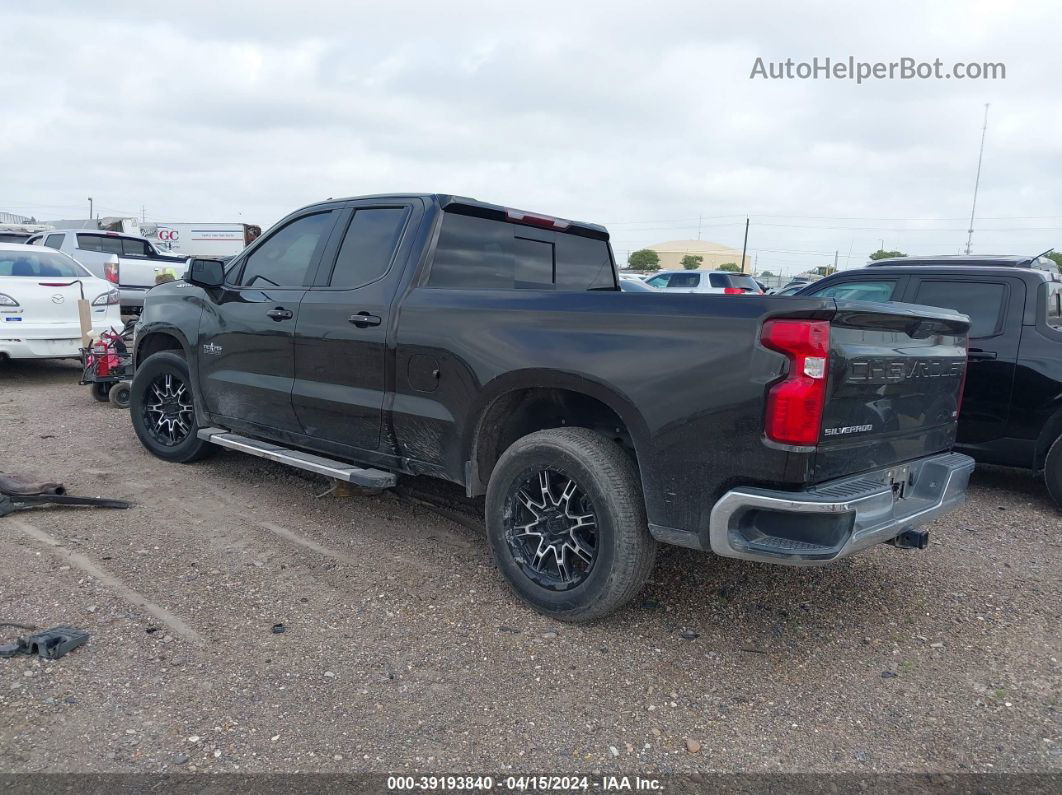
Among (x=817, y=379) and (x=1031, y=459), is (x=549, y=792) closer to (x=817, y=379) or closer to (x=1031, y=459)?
(x=817, y=379)

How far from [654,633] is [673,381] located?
3.94 feet

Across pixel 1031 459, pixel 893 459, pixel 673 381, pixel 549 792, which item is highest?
pixel 673 381

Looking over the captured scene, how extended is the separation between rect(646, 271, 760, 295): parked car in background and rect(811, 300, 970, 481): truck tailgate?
Answer: 15736mm

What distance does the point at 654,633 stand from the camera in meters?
3.58

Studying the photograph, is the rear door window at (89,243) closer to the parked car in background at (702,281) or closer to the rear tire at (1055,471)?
the parked car in background at (702,281)

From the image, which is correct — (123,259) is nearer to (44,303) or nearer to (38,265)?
(38,265)

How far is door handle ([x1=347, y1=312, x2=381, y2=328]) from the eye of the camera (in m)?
4.25

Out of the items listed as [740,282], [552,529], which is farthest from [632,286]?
[552,529]

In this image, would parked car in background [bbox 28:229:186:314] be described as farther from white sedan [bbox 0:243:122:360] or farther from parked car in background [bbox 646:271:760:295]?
parked car in background [bbox 646:271:760:295]

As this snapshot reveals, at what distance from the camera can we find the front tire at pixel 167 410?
5.77 metres

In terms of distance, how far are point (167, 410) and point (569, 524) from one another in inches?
147

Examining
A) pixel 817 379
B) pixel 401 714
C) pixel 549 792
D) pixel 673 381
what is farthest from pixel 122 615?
pixel 817 379

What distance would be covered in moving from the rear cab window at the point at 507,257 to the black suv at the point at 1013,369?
172cm

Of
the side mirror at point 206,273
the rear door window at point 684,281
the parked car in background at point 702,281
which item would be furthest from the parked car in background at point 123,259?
the rear door window at point 684,281
